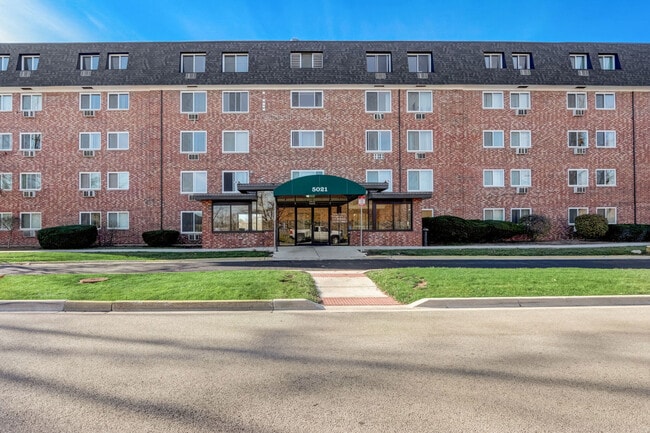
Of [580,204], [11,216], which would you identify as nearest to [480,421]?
[580,204]

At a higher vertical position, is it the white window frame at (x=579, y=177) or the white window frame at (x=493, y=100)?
the white window frame at (x=493, y=100)

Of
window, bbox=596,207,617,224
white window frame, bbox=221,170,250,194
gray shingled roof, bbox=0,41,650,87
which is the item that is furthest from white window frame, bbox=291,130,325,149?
window, bbox=596,207,617,224

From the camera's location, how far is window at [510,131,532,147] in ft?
91.7

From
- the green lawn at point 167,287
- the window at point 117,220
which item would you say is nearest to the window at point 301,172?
the window at point 117,220

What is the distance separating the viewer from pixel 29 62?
28.1m

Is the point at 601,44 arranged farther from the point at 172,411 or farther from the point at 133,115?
the point at 172,411

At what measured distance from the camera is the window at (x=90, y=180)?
88.7 feet

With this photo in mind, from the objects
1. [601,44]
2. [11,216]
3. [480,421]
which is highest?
[601,44]

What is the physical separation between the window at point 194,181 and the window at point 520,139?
20637 mm

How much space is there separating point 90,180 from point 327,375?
27627mm

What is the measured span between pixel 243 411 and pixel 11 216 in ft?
99.2

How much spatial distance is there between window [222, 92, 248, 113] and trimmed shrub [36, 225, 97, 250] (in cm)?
1155

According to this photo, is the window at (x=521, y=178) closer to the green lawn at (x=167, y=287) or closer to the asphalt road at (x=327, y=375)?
the green lawn at (x=167, y=287)

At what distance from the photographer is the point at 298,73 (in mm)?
27938
